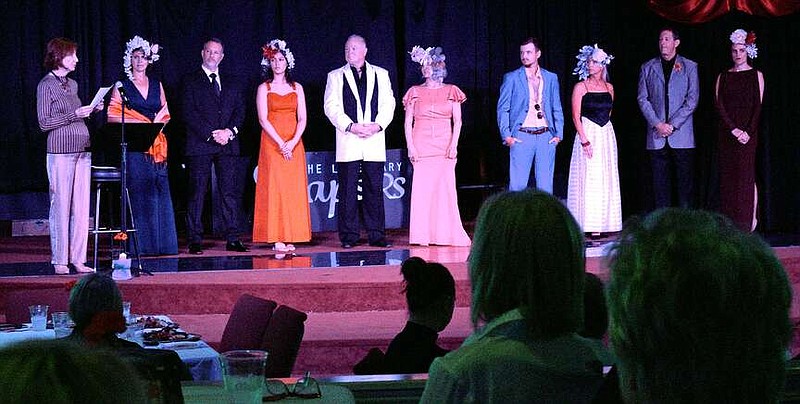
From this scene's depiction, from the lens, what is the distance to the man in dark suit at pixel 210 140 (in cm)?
855

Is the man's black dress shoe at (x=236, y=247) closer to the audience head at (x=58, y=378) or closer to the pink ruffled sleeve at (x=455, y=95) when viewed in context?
the pink ruffled sleeve at (x=455, y=95)

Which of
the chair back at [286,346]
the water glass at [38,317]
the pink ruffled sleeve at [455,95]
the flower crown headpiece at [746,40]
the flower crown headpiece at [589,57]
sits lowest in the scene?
the chair back at [286,346]

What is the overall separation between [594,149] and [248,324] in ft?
16.6

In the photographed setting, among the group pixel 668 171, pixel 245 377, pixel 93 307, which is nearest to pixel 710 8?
pixel 668 171

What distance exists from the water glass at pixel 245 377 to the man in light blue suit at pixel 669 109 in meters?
7.44

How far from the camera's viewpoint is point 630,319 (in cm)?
103

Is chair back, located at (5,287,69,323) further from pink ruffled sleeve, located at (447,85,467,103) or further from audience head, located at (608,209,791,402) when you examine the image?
pink ruffled sleeve, located at (447,85,467,103)

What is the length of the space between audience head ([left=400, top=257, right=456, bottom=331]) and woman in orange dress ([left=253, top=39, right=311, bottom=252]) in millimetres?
5218

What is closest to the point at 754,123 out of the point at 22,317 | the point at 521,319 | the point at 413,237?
the point at 413,237

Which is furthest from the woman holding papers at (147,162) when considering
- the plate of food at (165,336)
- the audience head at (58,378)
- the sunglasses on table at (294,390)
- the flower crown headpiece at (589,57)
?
the audience head at (58,378)

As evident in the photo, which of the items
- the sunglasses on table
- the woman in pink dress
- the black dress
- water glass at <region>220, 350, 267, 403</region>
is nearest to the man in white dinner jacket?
the woman in pink dress

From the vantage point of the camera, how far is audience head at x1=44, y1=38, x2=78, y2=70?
697 cm

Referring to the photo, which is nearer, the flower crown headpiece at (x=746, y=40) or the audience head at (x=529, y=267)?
the audience head at (x=529, y=267)

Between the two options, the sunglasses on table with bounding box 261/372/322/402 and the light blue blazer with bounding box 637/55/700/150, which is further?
the light blue blazer with bounding box 637/55/700/150
